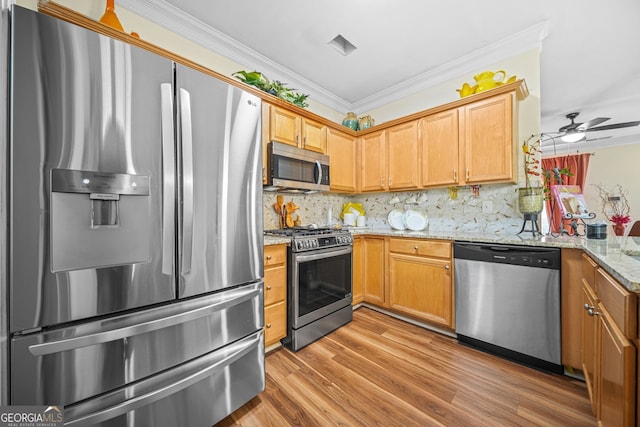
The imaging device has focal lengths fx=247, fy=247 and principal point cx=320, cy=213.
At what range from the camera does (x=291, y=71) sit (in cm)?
293

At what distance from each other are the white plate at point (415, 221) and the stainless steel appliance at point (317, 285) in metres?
0.88

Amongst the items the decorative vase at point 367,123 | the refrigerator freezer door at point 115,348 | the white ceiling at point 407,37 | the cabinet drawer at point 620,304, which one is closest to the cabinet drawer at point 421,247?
the cabinet drawer at point 620,304

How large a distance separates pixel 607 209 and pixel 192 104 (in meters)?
7.97

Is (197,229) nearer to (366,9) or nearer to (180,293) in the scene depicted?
(180,293)

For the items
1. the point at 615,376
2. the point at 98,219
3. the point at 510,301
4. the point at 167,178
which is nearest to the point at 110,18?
the point at 167,178

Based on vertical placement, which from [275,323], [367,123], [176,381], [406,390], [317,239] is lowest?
[406,390]

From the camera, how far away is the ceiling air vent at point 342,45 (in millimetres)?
2390

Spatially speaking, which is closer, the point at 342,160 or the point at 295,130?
the point at 295,130

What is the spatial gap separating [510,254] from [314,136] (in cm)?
214

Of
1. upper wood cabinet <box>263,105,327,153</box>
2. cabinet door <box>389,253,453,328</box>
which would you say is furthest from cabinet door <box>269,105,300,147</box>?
cabinet door <box>389,253,453,328</box>

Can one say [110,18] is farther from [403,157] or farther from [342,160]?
[403,157]

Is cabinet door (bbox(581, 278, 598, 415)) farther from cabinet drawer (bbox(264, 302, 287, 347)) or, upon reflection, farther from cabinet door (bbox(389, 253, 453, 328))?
cabinet drawer (bbox(264, 302, 287, 347))

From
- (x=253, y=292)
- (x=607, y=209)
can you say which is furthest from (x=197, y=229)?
(x=607, y=209)

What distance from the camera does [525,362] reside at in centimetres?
183
